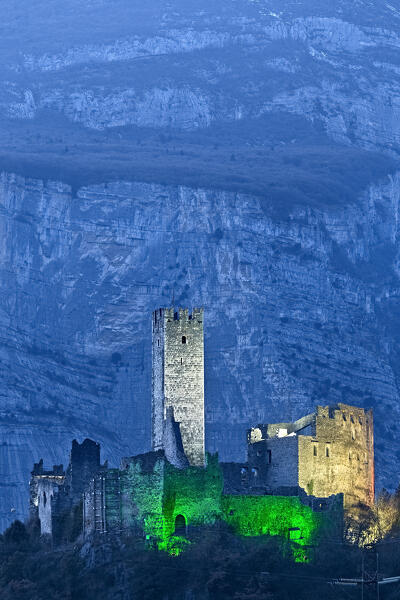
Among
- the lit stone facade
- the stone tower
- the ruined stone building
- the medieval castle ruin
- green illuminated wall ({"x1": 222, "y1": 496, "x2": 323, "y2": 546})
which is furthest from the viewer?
the lit stone facade

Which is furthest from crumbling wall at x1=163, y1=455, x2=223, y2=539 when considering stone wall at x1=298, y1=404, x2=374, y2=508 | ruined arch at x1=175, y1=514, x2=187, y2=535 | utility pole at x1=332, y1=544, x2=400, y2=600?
stone wall at x1=298, y1=404, x2=374, y2=508

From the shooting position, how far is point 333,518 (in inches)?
4412

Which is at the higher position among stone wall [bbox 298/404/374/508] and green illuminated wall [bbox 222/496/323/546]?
stone wall [bbox 298/404/374/508]

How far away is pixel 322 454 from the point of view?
117562 millimetres

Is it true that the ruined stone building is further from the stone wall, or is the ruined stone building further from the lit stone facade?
the stone wall

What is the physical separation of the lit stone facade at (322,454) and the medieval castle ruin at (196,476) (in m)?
0.06

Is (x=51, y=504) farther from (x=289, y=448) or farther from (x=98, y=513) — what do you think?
(x=289, y=448)

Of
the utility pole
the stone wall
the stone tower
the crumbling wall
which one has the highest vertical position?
the stone tower

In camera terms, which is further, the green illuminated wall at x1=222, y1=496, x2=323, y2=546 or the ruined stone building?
the ruined stone building

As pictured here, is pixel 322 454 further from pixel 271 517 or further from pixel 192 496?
pixel 192 496

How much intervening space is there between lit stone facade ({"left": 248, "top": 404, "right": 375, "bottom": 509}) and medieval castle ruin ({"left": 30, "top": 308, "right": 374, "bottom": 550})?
6cm

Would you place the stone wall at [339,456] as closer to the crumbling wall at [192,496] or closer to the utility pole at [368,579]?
the utility pole at [368,579]

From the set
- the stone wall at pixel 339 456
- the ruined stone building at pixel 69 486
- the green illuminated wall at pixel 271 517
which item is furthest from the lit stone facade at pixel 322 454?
the ruined stone building at pixel 69 486

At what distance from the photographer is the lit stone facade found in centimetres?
11606
